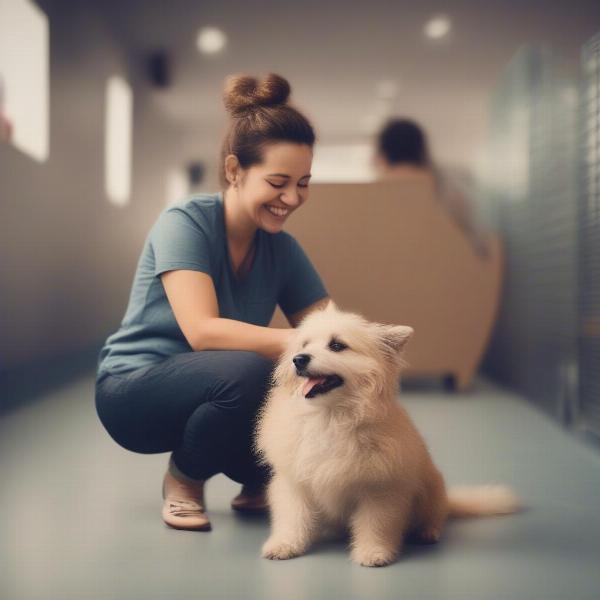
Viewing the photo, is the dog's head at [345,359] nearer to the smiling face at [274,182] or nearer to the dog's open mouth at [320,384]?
the dog's open mouth at [320,384]

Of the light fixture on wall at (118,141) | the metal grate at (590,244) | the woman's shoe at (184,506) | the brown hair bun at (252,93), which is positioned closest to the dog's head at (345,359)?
the woman's shoe at (184,506)

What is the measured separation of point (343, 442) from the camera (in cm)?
133

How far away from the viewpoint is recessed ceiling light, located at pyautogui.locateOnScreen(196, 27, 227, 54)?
5480mm

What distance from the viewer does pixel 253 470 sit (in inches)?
65.7

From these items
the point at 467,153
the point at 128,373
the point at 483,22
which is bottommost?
the point at 128,373

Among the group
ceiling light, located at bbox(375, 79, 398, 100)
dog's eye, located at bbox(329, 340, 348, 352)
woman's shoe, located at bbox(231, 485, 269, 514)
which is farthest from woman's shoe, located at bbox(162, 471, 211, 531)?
ceiling light, located at bbox(375, 79, 398, 100)

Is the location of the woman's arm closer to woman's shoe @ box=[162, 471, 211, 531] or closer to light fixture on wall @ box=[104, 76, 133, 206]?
woman's shoe @ box=[162, 471, 211, 531]

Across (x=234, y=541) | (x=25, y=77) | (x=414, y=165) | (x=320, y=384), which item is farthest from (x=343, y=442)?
(x=25, y=77)

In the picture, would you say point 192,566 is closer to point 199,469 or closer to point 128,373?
point 199,469

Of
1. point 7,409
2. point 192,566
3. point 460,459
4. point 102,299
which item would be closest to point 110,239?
point 102,299

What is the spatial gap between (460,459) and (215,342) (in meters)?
1.06

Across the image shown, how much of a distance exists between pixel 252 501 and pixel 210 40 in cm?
464

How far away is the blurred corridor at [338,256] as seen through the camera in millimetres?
1397

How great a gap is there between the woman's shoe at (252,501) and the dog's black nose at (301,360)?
523 mm
